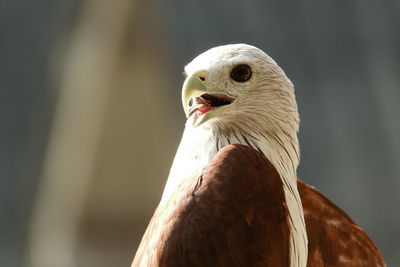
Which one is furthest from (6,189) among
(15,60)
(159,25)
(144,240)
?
(144,240)

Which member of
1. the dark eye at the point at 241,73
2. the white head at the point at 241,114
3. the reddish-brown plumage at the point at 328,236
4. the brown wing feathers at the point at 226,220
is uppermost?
the dark eye at the point at 241,73

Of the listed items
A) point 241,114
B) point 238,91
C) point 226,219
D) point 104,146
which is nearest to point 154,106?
point 104,146

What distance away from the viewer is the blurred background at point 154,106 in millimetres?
11844

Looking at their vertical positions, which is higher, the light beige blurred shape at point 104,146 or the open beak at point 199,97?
the open beak at point 199,97

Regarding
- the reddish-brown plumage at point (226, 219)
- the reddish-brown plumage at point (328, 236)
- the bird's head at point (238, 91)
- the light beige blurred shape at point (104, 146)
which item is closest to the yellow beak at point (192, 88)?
the bird's head at point (238, 91)

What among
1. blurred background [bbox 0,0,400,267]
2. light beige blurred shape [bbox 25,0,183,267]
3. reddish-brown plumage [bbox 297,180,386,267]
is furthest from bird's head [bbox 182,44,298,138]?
light beige blurred shape [bbox 25,0,183,267]

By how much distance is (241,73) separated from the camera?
566cm

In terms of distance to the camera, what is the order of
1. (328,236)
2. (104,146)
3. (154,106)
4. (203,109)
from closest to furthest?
1. (203,109)
2. (328,236)
3. (104,146)
4. (154,106)

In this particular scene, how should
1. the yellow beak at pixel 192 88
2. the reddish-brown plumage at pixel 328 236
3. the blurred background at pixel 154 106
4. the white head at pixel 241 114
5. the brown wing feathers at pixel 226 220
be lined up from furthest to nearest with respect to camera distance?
the blurred background at pixel 154 106
the reddish-brown plumage at pixel 328 236
the white head at pixel 241 114
the yellow beak at pixel 192 88
the brown wing feathers at pixel 226 220

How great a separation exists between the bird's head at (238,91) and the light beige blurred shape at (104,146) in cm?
609

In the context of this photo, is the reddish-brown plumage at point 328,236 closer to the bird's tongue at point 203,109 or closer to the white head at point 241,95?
the white head at point 241,95

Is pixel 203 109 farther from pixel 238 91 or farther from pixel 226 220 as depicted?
pixel 226 220

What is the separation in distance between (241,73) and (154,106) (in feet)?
22.2

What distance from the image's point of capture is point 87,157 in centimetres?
1193
